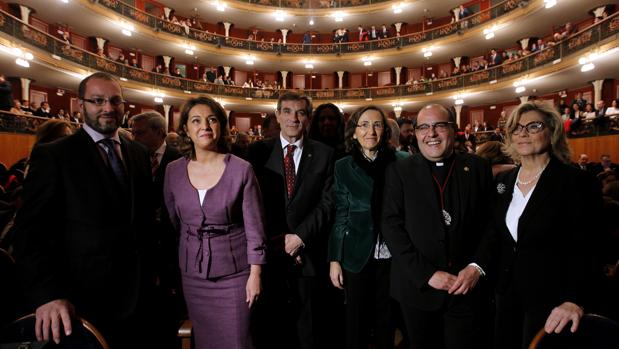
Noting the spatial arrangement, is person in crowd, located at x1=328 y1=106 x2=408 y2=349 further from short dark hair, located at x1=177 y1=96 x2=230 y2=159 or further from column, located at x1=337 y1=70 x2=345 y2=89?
column, located at x1=337 y1=70 x2=345 y2=89

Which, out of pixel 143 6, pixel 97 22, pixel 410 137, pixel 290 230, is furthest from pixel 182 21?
pixel 290 230

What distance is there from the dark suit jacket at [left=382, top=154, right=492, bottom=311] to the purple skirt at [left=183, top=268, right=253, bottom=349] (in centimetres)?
84

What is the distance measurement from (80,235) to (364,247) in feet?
5.06

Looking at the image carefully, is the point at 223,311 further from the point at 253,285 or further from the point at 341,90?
the point at 341,90

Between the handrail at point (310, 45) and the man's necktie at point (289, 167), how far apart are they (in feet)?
61.6

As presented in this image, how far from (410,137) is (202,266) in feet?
10.2

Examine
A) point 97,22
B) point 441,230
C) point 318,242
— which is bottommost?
point 318,242

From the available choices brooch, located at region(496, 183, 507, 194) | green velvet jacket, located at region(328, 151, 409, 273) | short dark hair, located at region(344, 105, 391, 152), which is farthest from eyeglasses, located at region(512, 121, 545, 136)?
green velvet jacket, located at region(328, 151, 409, 273)

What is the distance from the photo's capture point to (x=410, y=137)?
167 inches

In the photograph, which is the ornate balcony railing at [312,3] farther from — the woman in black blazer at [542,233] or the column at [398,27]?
the woman in black blazer at [542,233]

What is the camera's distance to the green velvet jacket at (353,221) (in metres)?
2.20

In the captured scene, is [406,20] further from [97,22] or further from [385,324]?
[385,324]

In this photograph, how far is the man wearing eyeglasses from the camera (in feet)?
5.72

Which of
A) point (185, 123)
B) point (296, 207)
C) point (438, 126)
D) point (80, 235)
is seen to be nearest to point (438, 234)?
point (438, 126)
